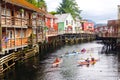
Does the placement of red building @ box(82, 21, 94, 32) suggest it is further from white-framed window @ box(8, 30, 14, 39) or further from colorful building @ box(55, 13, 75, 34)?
white-framed window @ box(8, 30, 14, 39)

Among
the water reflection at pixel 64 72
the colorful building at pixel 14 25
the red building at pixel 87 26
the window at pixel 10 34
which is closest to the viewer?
the water reflection at pixel 64 72

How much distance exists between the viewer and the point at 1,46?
135 ft

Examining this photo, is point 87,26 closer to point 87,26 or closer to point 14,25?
point 87,26

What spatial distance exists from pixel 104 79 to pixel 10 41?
14643 mm

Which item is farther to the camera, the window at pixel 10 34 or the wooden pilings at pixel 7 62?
the window at pixel 10 34

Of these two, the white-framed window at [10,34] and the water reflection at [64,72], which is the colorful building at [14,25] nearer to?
the white-framed window at [10,34]

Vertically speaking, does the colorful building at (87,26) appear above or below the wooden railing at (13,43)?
above

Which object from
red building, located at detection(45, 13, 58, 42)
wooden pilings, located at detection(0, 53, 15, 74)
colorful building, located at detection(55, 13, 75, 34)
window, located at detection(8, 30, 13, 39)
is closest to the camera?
wooden pilings, located at detection(0, 53, 15, 74)

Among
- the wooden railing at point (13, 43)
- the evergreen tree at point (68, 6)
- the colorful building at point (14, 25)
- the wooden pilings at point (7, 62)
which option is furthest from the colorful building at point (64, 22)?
the wooden pilings at point (7, 62)

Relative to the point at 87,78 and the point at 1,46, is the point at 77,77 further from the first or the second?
the point at 1,46

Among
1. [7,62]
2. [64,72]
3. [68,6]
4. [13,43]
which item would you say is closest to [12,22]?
[13,43]

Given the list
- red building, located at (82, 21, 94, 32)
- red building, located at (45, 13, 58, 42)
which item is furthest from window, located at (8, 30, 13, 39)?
red building, located at (82, 21, 94, 32)

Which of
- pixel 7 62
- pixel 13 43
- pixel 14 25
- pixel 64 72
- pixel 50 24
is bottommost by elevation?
pixel 64 72

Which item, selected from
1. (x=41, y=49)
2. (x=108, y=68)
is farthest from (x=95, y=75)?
(x=41, y=49)
